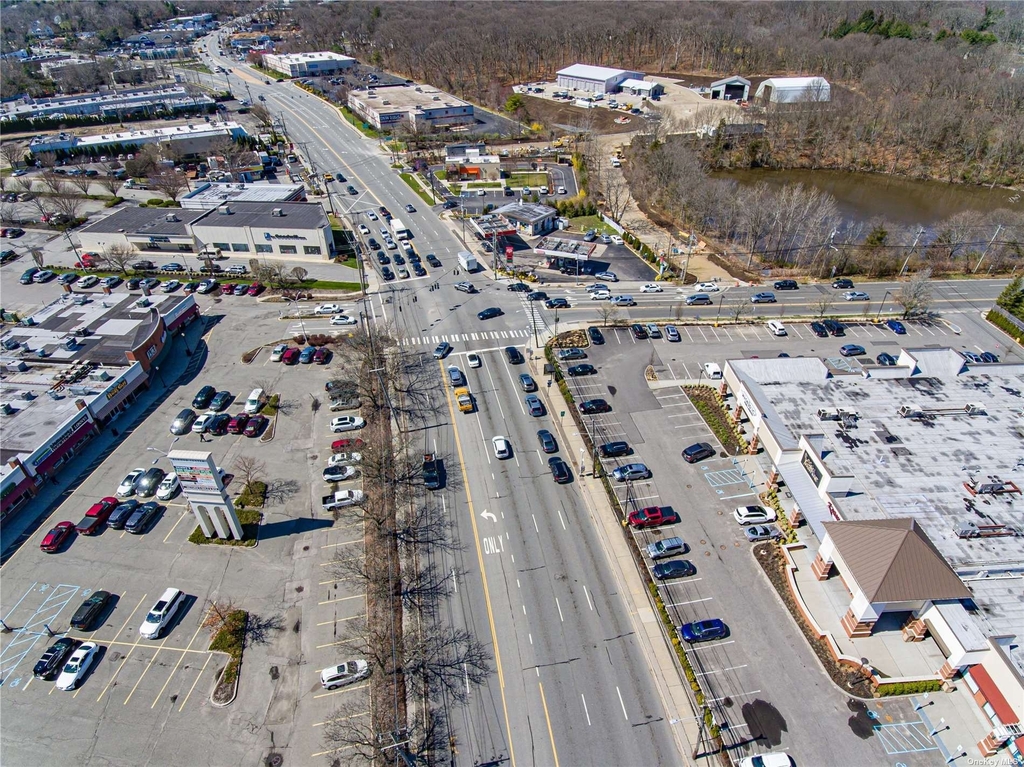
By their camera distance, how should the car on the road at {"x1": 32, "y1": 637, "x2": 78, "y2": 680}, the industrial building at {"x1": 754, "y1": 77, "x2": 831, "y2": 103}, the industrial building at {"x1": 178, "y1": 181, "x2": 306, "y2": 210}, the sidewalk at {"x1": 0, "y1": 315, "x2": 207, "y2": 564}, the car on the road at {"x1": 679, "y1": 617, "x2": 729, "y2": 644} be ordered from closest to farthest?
1. the car on the road at {"x1": 32, "y1": 637, "x2": 78, "y2": 680}
2. the car on the road at {"x1": 679, "y1": 617, "x2": 729, "y2": 644}
3. the sidewalk at {"x1": 0, "y1": 315, "x2": 207, "y2": 564}
4. the industrial building at {"x1": 178, "y1": 181, "x2": 306, "y2": 210}
5. the industrial building at {"x1": 754, "y1": 77, "x2": 831, "y2": 103}

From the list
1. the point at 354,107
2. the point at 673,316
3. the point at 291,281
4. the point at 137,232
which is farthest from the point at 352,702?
the point at 354,107

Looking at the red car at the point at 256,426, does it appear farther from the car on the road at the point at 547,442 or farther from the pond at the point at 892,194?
the pond at the point at 892,194

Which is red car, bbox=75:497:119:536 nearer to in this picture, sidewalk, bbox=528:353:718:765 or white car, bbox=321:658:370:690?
white car, bbox=321:658:370:690

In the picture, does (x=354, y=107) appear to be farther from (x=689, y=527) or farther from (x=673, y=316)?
(x=689, y=527)

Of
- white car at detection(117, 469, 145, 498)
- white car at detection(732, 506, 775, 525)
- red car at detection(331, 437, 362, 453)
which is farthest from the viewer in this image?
red car at detection(331, 437, 362, 453)

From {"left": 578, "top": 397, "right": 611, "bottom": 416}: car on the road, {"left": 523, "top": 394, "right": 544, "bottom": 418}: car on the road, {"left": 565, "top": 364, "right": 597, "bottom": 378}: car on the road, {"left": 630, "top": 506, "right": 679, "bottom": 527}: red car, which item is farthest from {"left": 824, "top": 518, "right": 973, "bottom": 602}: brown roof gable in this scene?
{"left": 565, "top": 364, "right": 597, "bottom": 378}: car on the road
